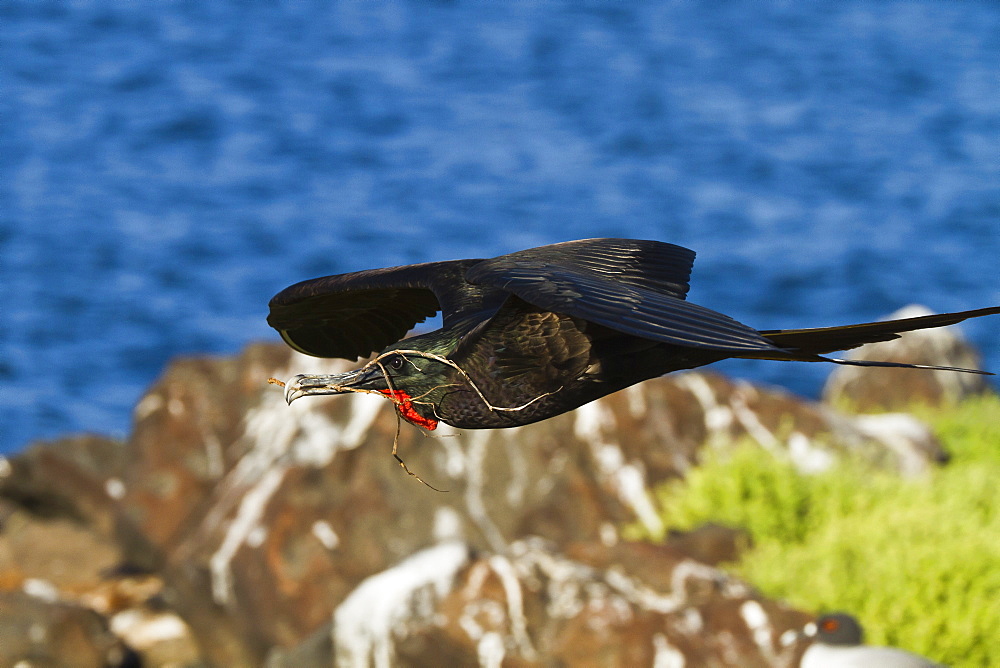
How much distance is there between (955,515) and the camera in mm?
7820

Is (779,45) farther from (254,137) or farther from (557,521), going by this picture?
(557,521)

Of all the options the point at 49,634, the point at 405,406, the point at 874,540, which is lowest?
the point at 49,634

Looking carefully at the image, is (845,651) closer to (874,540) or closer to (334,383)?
(874,540)

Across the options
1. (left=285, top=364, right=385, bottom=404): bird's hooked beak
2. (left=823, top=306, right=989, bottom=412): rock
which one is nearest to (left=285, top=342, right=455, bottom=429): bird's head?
(left=285, top=364, right=385, bottom=404): bird's hooked beak

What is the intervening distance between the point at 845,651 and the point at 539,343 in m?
3.16

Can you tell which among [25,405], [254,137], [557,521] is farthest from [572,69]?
[557,521]

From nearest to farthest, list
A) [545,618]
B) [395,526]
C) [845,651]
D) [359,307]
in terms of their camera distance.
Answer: [359,307] → [845,651] → [545,618] → [395,526]

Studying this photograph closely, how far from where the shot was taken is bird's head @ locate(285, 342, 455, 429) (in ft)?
10.6

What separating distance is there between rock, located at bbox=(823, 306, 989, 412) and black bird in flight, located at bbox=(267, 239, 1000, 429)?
7848 mm

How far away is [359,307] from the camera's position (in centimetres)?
430

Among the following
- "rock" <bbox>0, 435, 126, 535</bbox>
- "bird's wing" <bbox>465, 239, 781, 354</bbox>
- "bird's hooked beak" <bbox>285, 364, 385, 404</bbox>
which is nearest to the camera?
"bird's wing" <bbox>465, 239, 781, 354</bbox>

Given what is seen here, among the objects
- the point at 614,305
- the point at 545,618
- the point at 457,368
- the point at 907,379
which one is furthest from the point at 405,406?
the point at 907,379

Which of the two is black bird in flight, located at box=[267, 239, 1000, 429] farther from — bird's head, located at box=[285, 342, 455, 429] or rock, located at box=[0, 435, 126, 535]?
rock, located at box=[0, 435, 126, 535]

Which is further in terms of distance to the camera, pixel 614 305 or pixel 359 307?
pixel 359 307
